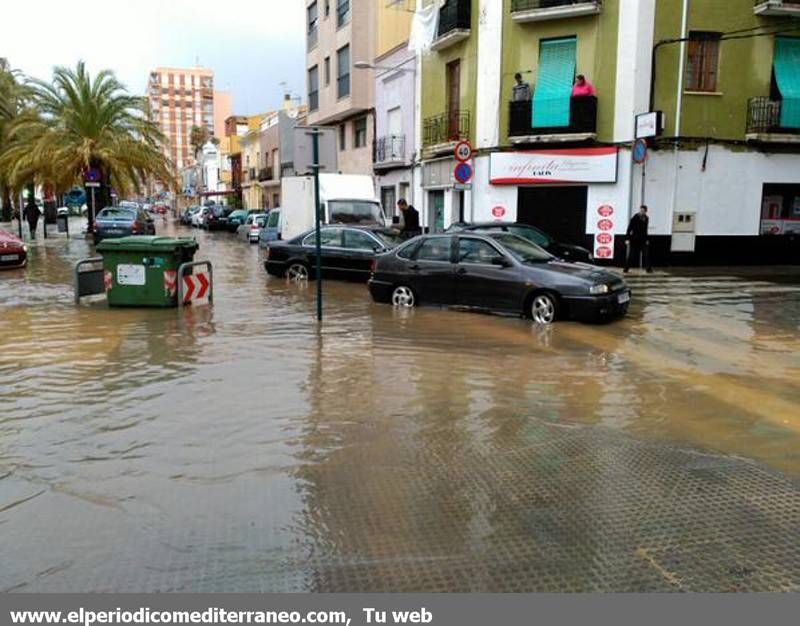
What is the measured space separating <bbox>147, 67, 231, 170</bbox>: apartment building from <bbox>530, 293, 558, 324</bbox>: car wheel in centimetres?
15380

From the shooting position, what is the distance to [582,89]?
69.5 ft

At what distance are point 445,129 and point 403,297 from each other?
14753 millimetres

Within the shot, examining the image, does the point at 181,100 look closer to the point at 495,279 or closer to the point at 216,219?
the point at 216,219

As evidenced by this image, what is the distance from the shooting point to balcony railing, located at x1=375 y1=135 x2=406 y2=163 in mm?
29797

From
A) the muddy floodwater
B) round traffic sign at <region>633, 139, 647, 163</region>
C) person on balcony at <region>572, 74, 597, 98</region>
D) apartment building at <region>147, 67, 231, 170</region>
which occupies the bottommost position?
the muddy floodwater

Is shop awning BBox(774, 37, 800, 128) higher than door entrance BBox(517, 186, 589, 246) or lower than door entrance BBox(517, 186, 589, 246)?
higher

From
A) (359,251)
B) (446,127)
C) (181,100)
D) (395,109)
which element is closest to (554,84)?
(446,127)

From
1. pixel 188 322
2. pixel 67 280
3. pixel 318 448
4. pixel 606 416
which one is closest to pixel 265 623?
pixel 318 448

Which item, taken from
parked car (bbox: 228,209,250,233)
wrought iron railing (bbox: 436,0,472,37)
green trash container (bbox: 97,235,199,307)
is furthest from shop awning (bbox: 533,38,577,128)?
parked car (bbox: 228,209,250,233)

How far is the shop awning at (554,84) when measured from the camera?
2167 centimetres

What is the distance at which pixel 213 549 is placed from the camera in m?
3.89

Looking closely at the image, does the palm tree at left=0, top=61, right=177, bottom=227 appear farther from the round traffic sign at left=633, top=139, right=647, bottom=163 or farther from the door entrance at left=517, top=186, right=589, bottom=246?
the round traffic sign at left=633, top=139, right=647, bottom=163

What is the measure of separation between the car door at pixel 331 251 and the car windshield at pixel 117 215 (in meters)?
17.2

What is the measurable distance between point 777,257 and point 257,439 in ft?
67.2
